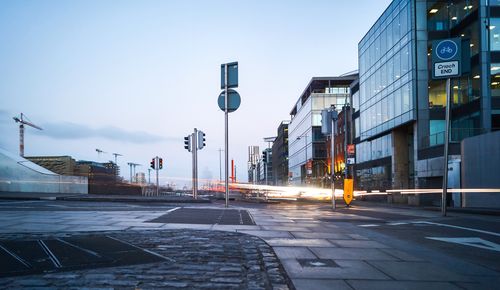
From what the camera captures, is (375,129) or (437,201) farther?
(375,129)

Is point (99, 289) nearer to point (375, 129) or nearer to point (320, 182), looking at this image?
point (375, 129)

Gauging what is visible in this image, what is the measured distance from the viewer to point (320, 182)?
97.2 m

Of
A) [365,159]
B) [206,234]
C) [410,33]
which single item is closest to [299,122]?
[365,159]

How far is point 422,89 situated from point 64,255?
40.3m

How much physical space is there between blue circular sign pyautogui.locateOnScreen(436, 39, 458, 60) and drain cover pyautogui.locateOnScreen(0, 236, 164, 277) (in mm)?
18002

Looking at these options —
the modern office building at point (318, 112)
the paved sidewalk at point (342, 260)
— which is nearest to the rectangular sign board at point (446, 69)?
the paved sidewalk at point (342, 260)

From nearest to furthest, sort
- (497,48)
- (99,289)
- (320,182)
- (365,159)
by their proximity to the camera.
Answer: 1. (99,289)
2. (497,48)
3. (365,159)
4. (320,182)

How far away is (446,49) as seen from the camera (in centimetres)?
2078

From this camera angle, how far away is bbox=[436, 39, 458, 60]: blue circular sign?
20.6 metres

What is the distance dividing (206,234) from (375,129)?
46869 millimetres

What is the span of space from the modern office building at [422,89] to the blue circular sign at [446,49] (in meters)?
16.3

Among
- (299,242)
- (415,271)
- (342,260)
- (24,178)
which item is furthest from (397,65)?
(415,271)

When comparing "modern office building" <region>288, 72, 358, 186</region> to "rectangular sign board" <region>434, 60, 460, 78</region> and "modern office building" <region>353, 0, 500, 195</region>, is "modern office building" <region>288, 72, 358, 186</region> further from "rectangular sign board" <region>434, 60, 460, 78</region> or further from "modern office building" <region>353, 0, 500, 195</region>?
"rectangular sign board" <region>434, 60, 460, 78</region>

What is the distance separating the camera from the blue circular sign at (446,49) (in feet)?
67.7
